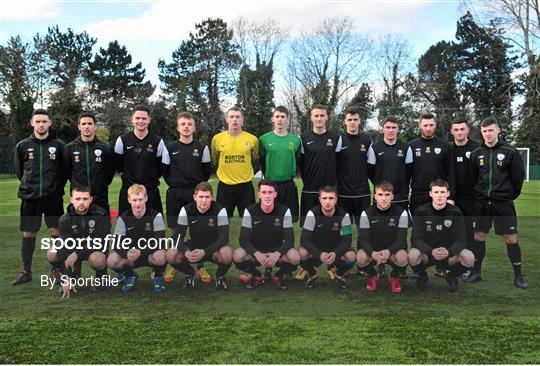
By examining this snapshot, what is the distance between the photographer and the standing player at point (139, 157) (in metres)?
5.45

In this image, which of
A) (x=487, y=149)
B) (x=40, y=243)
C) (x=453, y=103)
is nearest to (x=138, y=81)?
(x=453, y=103)

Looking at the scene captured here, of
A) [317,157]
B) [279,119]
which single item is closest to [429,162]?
[317,157]

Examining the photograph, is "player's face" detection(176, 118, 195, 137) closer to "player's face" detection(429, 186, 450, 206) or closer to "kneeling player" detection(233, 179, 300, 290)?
"kneeling player" detection(233, 179, 300, 290)

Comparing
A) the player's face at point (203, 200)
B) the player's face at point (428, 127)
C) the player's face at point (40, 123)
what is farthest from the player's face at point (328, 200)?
the player's face at point (40, 123)

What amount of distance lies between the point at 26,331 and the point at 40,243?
13.4ft

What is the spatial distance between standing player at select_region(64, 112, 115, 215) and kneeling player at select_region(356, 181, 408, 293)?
111 inches

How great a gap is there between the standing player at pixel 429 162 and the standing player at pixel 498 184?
1.10ft

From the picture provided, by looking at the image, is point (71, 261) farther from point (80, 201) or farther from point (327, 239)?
point (327, 239)

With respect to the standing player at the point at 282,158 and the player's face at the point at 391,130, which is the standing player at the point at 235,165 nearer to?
the standing player at the point at 282,158

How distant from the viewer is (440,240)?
16.6 ft

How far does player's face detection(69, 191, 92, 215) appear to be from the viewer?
16.0 feet

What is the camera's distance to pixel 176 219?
17.8ft

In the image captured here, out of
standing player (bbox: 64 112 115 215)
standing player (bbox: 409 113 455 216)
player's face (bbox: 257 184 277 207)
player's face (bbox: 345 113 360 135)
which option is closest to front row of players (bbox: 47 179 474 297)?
player's face (bbox: 257 184 277 207)

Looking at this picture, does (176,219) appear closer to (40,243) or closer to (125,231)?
(125,231)
